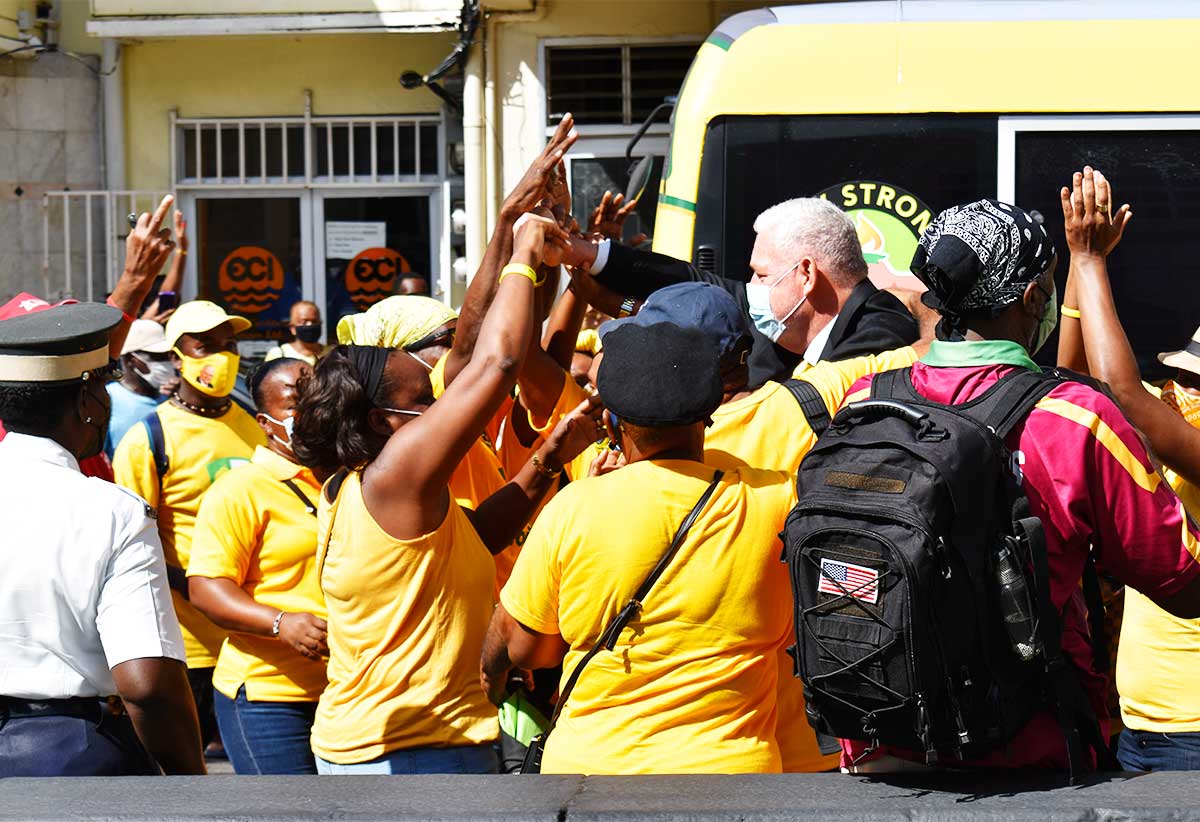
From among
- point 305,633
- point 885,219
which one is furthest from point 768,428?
point 885,219

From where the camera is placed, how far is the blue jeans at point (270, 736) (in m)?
4.03

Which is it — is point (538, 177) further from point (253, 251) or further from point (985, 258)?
point (253, 251)

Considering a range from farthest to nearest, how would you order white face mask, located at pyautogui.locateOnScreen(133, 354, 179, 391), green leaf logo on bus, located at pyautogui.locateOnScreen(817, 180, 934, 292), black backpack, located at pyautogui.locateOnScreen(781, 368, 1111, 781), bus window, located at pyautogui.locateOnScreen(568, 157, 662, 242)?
bus window, located at pyautogui.locateOnScreen(568, 157, 662, 242) < white face mask, located at pyautogui.locateOnScreen(133, 354, 179, 391) < green leaf logo on bus, located at pyautogui.locateOnScreen(817, 180, 934, 292) < black backpack, located at pyautogui.locateOnScreen(781, 368, 1111, 781)

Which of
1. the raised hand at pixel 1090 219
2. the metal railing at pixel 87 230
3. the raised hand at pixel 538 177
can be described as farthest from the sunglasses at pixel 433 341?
the metal railing at pixel 87 230

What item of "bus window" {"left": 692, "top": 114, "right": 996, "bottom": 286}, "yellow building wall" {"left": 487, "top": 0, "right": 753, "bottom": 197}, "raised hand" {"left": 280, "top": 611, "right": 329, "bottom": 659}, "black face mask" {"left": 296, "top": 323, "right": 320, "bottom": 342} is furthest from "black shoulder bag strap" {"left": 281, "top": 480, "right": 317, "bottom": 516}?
"black face mask" {"left": 296, "top": 323, "right": 320, "bottom": 342}

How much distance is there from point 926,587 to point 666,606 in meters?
0.66

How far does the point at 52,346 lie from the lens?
2.90m

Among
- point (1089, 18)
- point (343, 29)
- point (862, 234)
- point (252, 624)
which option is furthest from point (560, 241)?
point (343, 29)

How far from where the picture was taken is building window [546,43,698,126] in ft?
30.9

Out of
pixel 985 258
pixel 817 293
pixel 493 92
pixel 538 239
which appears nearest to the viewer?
pixel 985 258

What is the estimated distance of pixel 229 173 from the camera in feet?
35.8

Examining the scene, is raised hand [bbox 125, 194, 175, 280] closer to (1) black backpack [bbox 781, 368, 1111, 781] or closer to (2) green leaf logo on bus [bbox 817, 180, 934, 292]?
(1) black backpack [bbox 781, 368, 1111, 781]

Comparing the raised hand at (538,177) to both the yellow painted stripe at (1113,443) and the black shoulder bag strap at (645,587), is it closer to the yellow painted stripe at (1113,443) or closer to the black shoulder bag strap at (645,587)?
the black shoulder bag strap at (645,587)

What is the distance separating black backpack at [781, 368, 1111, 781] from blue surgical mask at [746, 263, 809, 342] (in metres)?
1.19
